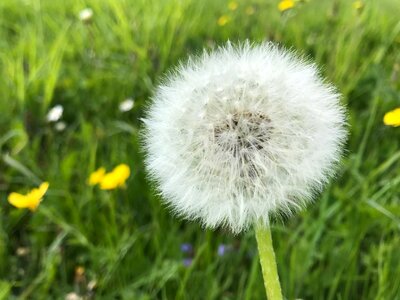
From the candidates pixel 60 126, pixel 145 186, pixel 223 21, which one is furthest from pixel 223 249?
pixel 223 21

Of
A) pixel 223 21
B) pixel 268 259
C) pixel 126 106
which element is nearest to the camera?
pixel 268 259

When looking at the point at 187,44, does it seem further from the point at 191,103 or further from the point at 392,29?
the point at 191,103

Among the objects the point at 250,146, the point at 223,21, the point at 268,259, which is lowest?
the point at 223,21

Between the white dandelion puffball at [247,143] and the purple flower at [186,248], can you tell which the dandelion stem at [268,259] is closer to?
the white dandelion puffball at [247,143]

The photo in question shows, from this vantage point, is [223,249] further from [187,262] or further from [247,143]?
[247,143]

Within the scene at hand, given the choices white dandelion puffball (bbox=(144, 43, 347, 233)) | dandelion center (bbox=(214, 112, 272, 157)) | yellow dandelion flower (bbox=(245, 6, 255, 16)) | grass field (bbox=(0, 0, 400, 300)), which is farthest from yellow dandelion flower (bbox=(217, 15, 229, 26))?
dandelion center (bbox=(214, 112, 272, 157))

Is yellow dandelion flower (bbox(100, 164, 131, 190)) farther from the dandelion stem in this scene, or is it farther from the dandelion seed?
the dandelion stem
